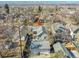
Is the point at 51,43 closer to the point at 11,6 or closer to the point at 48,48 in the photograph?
the point at 48,48

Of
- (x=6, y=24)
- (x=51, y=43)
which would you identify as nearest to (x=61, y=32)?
(x=51, y=43)

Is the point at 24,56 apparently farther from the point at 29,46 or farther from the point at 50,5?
the point at 50,5

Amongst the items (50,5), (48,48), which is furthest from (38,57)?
(50,5)

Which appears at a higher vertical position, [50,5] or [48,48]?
[50,5]

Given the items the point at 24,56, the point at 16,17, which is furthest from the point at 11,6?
the point at 24,56

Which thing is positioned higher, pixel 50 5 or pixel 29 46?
pixel 50 5
